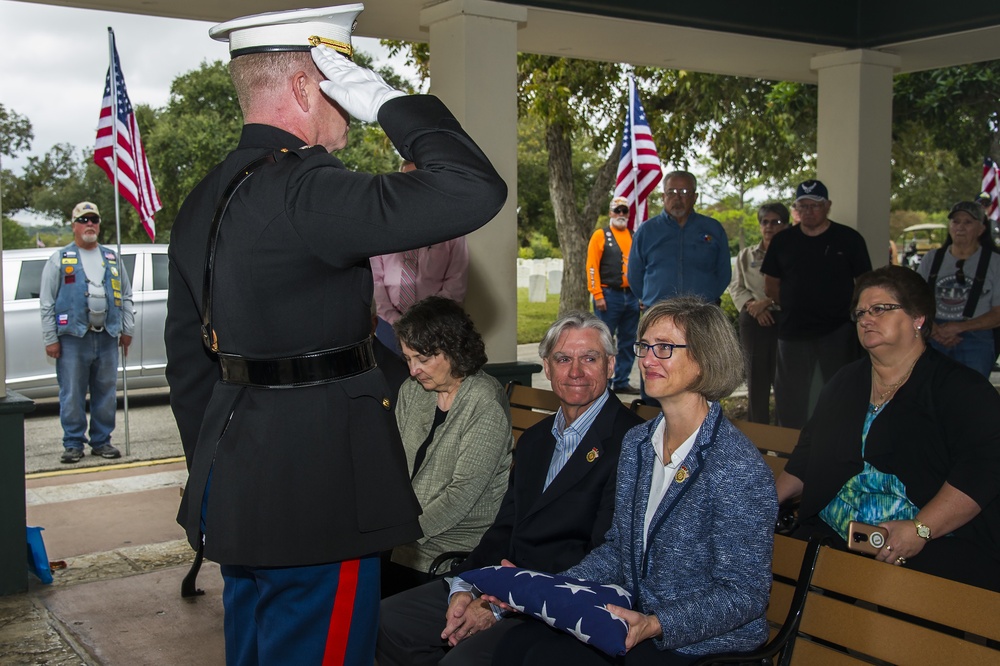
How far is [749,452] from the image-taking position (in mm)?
2809

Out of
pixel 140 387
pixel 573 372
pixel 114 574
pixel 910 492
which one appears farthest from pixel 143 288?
pixel 910 492

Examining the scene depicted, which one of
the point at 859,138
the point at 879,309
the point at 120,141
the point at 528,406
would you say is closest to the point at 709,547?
the point at 879,309

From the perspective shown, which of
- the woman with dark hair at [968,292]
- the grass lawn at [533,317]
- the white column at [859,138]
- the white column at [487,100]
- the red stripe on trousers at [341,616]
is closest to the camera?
the red stripe on trousers at [341,616]

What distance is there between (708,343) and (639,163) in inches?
307

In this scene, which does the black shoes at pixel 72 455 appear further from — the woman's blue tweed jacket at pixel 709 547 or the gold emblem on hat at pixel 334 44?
the gold emblem on hat at pixel 334 44

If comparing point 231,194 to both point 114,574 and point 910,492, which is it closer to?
point 910,492

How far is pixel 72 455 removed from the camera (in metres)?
8.72

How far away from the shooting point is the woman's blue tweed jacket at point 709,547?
263 centimetres

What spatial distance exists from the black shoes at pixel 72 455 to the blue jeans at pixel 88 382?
33mm

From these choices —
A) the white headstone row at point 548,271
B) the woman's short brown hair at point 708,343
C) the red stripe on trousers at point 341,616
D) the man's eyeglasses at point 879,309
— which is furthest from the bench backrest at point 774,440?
the white headstone row at point 548,271

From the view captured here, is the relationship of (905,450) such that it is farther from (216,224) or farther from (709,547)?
(216,224)

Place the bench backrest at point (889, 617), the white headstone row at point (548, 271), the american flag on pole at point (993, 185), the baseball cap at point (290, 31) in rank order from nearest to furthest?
the baseball cap at point (290, 31)
the bench backrest at point (889, 617)
the american flag on pole at point (993, 185)
the white headstone row at point (548, 271)

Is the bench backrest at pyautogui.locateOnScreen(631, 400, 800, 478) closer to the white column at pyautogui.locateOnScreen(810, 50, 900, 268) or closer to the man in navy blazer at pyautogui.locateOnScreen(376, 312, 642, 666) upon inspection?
the man in navy blazer at pyautogui.locateOnScreen(376, 312, 642, 666)

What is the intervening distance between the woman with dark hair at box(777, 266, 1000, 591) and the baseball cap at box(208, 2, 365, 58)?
6.76 feet
